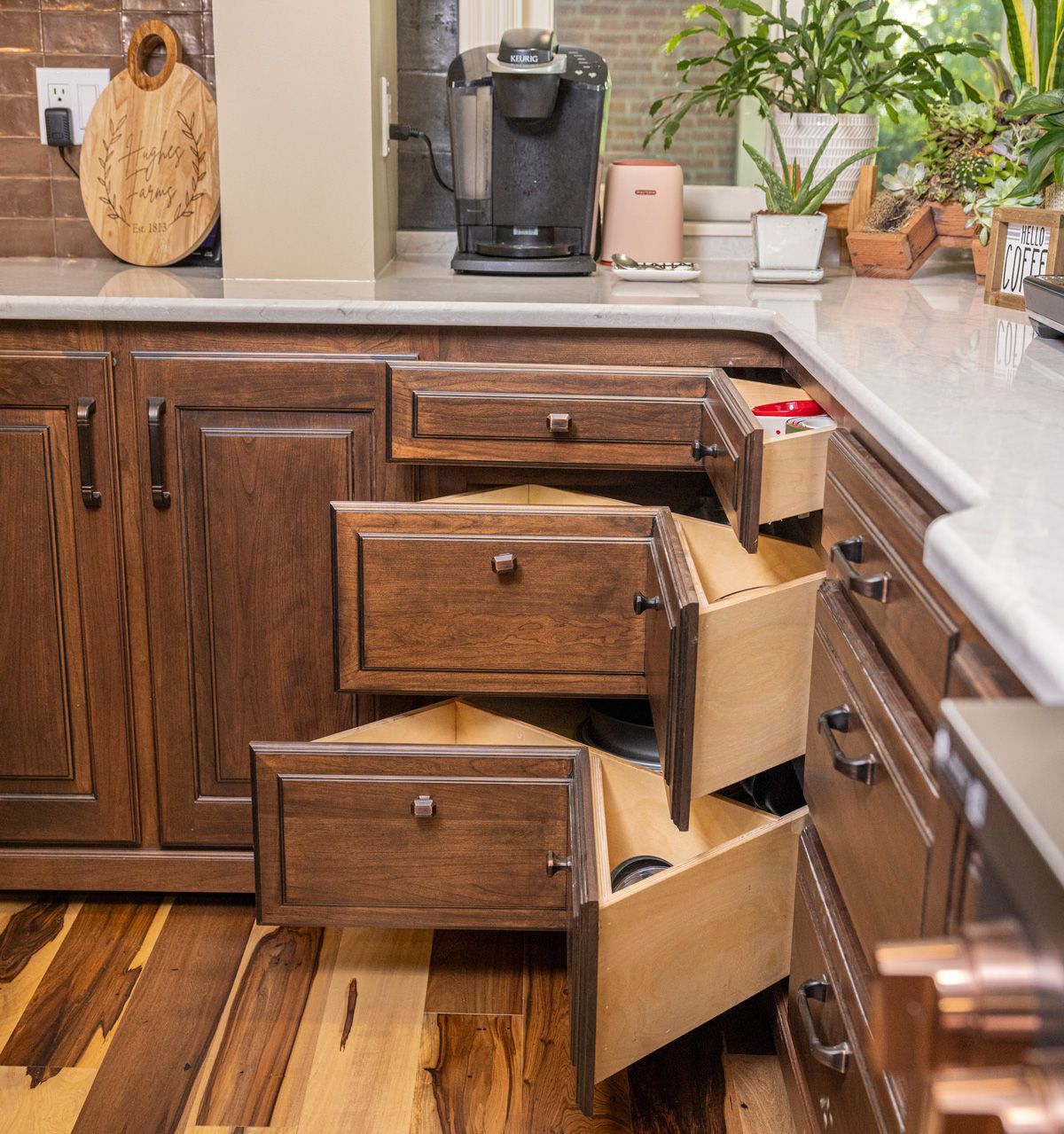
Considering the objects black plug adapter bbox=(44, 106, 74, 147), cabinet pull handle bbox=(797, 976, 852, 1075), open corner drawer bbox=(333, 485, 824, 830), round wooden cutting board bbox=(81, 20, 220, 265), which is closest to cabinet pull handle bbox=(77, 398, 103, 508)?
open corner drawer bbox=(333, 485, 824, 830)

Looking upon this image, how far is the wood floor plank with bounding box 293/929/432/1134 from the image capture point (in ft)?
4.47

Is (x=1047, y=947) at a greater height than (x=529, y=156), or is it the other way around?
(x=529, y=156)

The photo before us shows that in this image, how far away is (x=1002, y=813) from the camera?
50 cm

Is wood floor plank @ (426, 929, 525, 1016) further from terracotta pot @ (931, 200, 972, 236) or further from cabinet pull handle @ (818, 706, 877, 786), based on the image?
terracotta pot @ (931, 200, 972, 236)

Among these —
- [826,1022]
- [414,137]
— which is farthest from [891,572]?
→ [414,137]

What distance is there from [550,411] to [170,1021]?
90 cm

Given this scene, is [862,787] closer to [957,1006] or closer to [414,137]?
[957,1006]

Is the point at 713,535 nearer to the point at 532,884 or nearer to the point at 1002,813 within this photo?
the point at 532,884

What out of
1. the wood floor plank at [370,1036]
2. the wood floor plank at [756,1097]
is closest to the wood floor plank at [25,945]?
the wood floor plank at [370,1036]

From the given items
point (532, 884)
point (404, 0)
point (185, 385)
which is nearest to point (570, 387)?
point (185, 385)

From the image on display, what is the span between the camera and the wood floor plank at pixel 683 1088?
1.36 m

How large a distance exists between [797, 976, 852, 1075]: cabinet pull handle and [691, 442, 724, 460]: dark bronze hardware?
1.85 ft

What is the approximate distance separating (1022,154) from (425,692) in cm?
117

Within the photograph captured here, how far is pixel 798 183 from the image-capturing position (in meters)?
1.87
